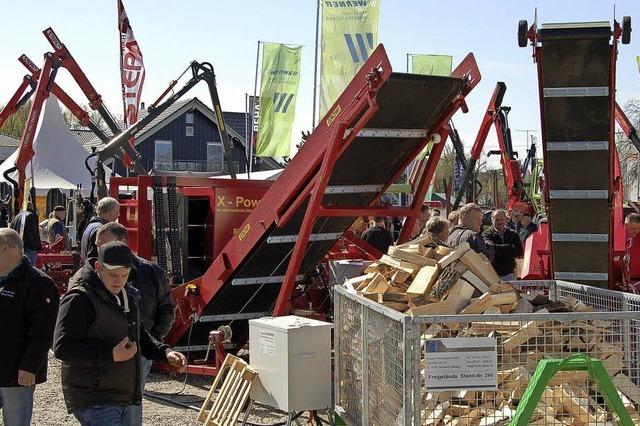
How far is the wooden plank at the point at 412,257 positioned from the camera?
634 centimetres

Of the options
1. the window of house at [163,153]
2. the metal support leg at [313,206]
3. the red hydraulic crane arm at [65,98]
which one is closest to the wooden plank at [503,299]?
the metal support leg at [313,206]

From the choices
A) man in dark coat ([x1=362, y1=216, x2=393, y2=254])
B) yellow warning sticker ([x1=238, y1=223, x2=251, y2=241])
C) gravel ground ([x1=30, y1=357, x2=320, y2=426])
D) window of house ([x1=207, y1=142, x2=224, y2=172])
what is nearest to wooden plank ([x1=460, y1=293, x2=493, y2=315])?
gravel ground ([x1=30, y1=357, x2=320, y2=426])

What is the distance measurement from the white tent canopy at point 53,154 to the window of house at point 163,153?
23.9 meters

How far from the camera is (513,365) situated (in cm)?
469

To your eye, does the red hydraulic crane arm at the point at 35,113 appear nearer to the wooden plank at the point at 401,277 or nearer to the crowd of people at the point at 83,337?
the crowd of people at the point at 83,337

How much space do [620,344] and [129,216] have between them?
23.5 feet

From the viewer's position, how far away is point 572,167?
28.3 ft

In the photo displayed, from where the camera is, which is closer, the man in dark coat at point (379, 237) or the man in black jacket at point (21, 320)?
the man in black jacket at point (21, 320)

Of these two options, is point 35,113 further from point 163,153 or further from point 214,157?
point 214,157

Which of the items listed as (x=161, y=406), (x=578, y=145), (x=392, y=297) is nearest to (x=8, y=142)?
(x=161, y=406)

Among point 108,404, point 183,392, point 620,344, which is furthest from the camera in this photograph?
point 183,392

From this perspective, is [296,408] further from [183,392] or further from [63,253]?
[63,253]

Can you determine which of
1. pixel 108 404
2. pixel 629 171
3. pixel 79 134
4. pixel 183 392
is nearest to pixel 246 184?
pixel 183 392

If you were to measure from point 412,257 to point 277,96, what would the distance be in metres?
16.2
